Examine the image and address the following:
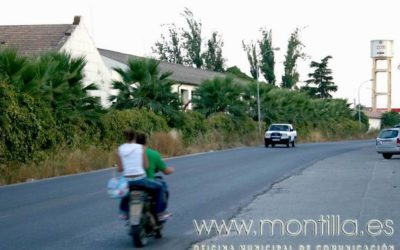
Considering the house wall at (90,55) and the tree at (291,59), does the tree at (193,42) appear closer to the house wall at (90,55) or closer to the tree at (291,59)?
the tree at (291,59)

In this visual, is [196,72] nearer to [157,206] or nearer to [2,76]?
[2,76]

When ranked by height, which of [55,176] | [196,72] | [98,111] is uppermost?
[196,72]

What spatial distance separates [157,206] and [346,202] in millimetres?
6419

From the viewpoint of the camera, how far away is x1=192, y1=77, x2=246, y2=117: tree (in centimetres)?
5462

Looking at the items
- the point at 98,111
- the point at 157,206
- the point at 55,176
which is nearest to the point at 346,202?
the point at 157,206

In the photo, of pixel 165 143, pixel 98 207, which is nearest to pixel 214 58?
pixel 165 143

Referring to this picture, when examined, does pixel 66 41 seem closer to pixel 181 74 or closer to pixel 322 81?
pixel 181 74

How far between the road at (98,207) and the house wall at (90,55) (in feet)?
70.8

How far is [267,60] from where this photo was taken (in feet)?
305

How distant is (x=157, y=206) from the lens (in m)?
10.8

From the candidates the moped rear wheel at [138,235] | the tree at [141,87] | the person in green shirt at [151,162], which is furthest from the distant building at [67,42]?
the moped rear wheel at [138,235]

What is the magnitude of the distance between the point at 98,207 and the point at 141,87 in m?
25.6

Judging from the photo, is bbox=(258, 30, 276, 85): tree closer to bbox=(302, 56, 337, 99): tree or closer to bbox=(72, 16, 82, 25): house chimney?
bbox=(302, 56, 337, 99): tree

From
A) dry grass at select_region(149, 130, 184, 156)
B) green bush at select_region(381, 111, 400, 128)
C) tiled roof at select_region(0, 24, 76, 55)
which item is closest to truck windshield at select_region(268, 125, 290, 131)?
dry grass at select_region(149, 130, 184, 156)
